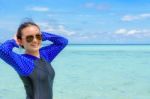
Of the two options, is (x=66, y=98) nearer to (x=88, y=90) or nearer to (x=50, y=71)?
(x=88, y=90)

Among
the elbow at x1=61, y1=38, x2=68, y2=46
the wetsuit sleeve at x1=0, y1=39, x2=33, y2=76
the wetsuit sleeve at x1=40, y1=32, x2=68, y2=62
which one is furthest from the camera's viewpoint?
the elbow at x1=61, y1=38, x2=68, y2=46

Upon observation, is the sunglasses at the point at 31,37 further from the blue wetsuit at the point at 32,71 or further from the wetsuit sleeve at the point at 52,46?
the wetsuit sleeve at the point at 52,46

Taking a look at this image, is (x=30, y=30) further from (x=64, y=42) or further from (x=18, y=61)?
(x=64, y=42)

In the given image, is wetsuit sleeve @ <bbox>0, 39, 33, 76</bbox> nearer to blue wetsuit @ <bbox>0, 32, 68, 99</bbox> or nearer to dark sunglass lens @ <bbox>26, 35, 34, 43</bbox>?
blue wetsuit @ <bbox>0, 32, 68, 99</bbox>

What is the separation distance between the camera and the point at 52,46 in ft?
12.5

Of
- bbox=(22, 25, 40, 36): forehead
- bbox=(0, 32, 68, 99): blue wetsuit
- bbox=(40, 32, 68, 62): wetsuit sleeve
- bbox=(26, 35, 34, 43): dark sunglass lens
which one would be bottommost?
bbox=(0, 32, 68, 99): blue wetsuit

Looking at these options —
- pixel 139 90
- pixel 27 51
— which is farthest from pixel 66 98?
pixel 27 51

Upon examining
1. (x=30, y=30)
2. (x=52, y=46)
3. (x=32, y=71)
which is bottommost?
(x=32, y=71)

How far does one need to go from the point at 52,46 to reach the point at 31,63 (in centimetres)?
58

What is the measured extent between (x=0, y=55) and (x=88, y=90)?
11045 millimetres

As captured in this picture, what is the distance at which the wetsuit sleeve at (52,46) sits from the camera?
365cm

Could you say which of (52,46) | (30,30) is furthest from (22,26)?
(52,46)

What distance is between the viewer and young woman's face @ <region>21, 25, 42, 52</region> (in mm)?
3286

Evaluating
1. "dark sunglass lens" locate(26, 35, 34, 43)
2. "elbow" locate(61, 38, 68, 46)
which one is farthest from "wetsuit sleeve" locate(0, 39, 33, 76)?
"elbow" locate(61, 38, 68, 46)
